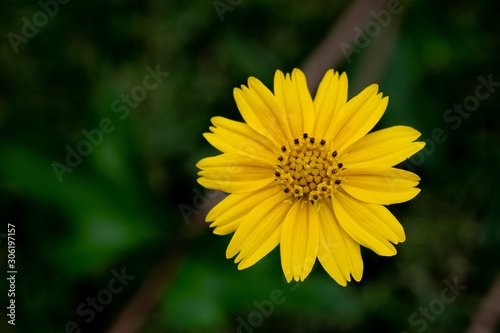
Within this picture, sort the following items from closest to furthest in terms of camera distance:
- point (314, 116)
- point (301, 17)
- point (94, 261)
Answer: point (314, 116) < point (94, 261) < point (301, 17)

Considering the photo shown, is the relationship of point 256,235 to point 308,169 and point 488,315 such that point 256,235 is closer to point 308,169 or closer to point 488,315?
point 308,169

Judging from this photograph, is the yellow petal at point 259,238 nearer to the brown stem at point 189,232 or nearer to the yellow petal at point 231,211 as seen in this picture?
→ the yellow petal at point 231,211

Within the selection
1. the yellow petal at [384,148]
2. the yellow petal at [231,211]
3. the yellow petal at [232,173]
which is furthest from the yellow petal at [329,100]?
the yellow petal at [231,211]

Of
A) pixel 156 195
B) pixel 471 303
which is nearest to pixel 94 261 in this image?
pixel 156 195

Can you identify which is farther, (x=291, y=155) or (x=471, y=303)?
(x=471, y=303)

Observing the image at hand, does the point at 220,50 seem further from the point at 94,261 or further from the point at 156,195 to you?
the point at 94,261

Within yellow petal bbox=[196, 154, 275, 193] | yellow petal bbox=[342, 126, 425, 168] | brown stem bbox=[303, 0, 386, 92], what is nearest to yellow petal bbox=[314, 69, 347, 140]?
yellow petal bbox=[342, 126, 425, 168]

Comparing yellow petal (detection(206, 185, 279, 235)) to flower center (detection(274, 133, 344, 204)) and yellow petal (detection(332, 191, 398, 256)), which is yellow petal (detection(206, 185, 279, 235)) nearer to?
flower center (detection(274, 133, 344, 204))

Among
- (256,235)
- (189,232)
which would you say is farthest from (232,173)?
(189,232)
